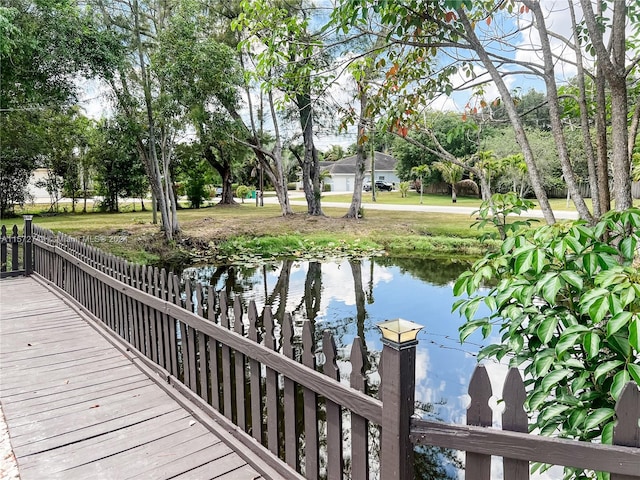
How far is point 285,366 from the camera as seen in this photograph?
190cm

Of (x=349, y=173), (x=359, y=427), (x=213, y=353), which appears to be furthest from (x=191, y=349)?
(x=349, y=173)

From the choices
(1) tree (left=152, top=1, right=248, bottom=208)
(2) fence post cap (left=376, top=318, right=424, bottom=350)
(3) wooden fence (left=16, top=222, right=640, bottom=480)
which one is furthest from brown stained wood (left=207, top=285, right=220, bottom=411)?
(1) tree (left=152, top=1, right=248, bottom=208)

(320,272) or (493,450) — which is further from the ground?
(493,450)

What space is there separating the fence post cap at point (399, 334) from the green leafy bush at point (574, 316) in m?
0.46

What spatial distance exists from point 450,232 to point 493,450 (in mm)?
12933

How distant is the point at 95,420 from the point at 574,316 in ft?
8.02

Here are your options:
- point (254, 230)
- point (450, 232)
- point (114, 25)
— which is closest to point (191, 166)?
point (254, 230)

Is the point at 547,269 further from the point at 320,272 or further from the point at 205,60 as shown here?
the point at 205,60

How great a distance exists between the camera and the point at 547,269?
5.47 feet

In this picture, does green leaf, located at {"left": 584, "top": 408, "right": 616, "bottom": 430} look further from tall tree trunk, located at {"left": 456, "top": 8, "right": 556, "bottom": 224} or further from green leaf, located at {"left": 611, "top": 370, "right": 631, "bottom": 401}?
tall tree trunk, located at {"left": 456, "top": 8, "right": 556, "bottom": 224}

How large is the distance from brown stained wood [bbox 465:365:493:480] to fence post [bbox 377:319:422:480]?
7.2 inches

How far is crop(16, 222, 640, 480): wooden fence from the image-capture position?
118 cm

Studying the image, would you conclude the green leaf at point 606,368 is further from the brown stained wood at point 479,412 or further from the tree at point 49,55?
the tree at point 49,55

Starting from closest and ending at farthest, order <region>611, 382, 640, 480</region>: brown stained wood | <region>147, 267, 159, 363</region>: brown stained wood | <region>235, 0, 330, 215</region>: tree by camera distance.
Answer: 1. <region>611, 382, 640, 480</region>: brown stained wood
2. <region>147, 267, 159, 363</region>: brown stained wood
3. <region>235, 0, 330, 215</region>: tree
